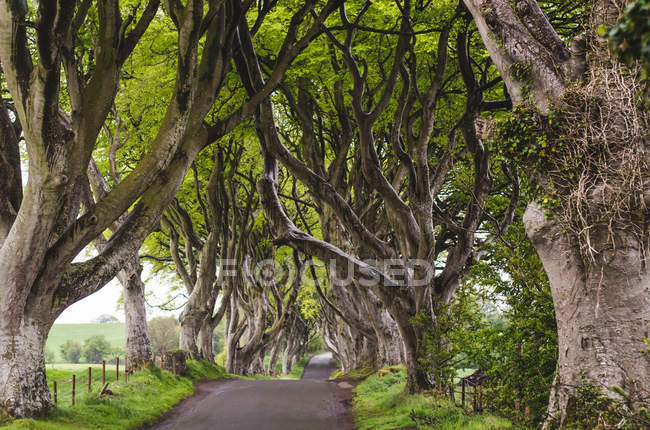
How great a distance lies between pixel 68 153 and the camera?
8.20 metres

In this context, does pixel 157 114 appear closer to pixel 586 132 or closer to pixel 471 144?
pixel 471 144

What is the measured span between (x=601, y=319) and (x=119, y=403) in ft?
31.1

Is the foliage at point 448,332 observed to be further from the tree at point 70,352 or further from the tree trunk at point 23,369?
the tree at point 70,352

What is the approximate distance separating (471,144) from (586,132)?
6596 mm

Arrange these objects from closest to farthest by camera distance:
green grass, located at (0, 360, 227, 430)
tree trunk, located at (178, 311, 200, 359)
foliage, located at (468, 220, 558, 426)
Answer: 1. foliage, located at (468, 220, 558, 426)
2. green grass, located at (0, 360, 227, 430)
3. tree trunk, located at (178, 311, 200, 359)

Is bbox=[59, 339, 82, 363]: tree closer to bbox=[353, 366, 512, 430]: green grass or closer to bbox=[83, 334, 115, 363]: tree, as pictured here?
bbox=[83, 334, 115, 363]: tree

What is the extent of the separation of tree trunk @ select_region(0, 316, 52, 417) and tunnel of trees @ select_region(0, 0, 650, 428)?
0.10ft

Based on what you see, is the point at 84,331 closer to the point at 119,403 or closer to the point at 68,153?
the point at 119,403

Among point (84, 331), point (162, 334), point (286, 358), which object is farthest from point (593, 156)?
point (84, 331)

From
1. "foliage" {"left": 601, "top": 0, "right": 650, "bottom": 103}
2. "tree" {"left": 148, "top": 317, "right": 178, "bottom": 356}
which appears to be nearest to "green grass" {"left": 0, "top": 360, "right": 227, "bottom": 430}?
"foliage" {"left": 601, "top": 0, "right": 650, "bottom": 103}

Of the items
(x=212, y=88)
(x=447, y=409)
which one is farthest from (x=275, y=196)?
(x=447, y=409)

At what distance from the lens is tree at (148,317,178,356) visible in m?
51.8

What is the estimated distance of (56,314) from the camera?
855cm

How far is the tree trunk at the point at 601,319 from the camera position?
4574 mm
